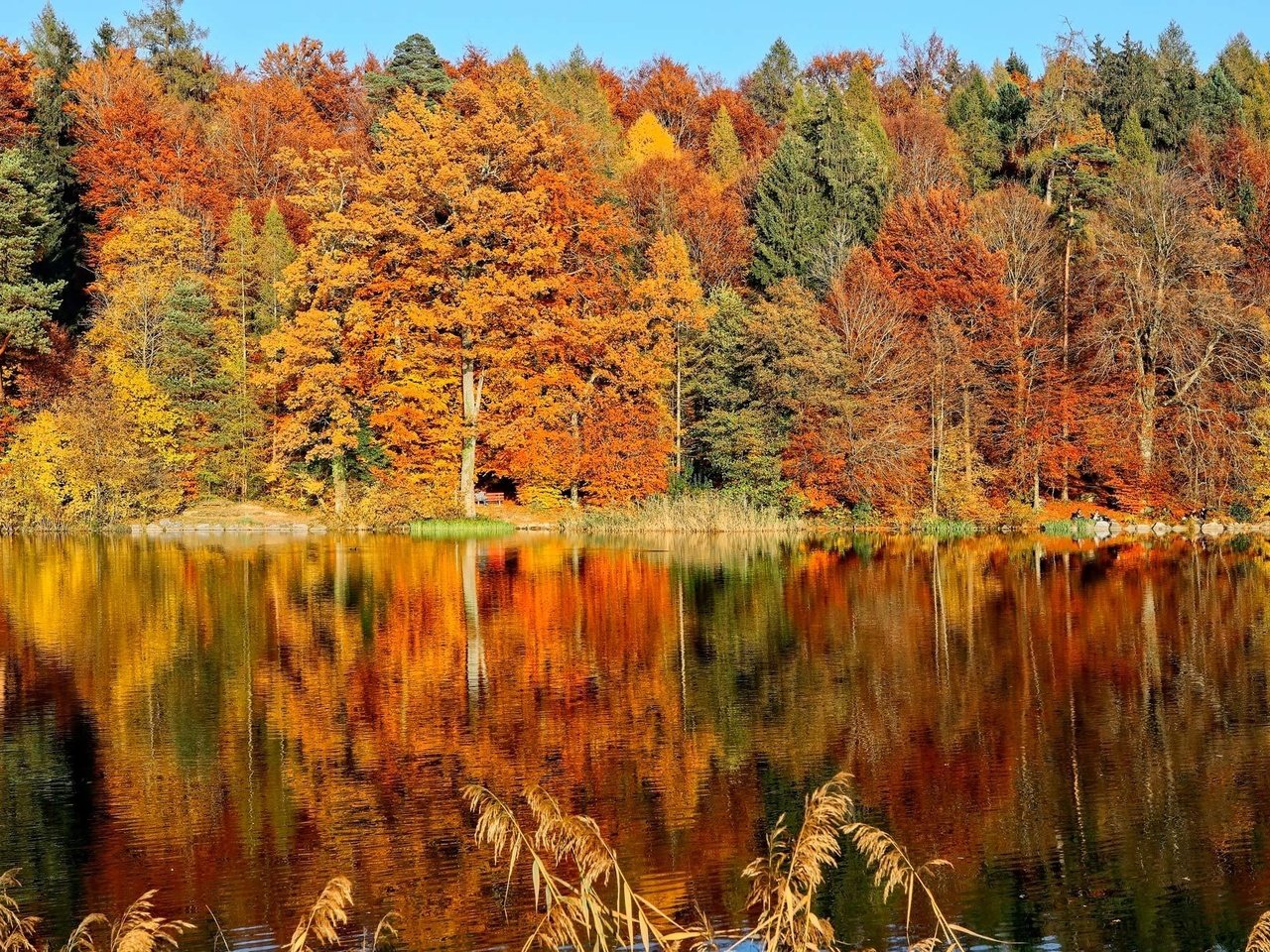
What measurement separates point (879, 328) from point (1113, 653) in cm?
2760

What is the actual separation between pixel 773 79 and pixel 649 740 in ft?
250

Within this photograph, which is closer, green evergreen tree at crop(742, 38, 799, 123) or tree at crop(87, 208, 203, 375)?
tree at crop(87, 208, 203, 375)

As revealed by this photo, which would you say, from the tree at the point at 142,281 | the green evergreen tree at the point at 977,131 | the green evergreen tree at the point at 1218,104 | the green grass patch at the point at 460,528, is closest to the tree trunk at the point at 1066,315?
the green evergreen tree at the point at 977,131

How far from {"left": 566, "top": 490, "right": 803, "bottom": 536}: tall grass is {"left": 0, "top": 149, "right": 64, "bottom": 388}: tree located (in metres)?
18.9

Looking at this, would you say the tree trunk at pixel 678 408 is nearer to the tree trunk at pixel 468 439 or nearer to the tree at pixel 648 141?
the tree trunk at pixel 468 439

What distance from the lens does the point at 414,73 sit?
198 feet

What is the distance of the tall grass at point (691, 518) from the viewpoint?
4059cm

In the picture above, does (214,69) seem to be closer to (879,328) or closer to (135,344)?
(135,344)

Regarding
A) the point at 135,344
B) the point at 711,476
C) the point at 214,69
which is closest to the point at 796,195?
the point at 711,476

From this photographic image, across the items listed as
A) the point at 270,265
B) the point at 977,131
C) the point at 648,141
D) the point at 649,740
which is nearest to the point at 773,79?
the point at 648,141

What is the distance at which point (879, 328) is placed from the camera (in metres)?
45.1

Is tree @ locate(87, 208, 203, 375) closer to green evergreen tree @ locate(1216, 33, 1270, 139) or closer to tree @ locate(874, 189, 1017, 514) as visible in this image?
tree @ locate(874, 189, 1017, 514)

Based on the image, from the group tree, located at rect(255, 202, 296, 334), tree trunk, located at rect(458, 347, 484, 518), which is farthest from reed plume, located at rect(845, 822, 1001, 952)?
tree, located at rect(255, 202, 296, 334)

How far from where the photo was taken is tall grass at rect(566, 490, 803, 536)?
133 feet
